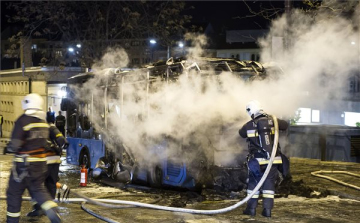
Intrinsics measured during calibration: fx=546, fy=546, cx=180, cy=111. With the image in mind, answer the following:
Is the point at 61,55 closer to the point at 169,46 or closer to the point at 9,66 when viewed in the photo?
the point at 169,46

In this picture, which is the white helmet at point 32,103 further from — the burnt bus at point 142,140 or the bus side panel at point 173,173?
the bus side panel at point 173,173

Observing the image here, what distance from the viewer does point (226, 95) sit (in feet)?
37.3

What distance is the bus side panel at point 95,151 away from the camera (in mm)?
14766

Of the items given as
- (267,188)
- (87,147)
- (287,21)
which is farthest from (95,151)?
(267,188)

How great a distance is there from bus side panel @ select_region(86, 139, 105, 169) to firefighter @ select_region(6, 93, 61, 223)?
6.88 metres

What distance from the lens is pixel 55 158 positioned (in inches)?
360

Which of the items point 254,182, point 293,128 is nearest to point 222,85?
point 254,182

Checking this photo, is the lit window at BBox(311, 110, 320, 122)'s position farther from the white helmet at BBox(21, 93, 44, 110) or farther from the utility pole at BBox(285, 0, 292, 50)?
the white helmet at BBox(21, 93, 44, 110)

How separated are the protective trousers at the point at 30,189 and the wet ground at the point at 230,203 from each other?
1288 mm

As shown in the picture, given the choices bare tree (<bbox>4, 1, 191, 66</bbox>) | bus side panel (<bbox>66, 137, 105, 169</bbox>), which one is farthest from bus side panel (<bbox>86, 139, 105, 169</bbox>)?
bare tree (<bbox>4, 1, 191, 66</bbox>)

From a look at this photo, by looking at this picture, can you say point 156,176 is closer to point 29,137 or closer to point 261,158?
point 261,158

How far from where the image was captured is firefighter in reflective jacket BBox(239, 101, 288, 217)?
8812 millimetres

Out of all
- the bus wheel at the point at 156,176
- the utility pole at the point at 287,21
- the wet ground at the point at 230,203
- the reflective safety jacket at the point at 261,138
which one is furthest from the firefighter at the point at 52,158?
the utility pole at the point at 287,21

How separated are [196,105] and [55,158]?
11.1 ft
